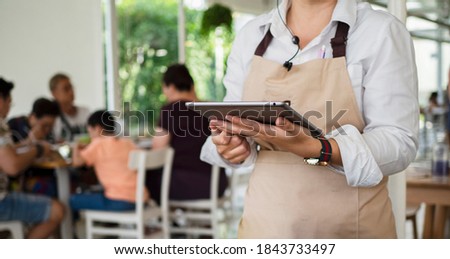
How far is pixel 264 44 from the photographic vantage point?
1371 mm

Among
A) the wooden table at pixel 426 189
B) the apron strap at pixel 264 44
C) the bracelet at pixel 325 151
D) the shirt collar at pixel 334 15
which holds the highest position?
the shirt collar at pixel 334 15

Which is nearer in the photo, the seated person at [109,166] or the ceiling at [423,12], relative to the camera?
the ceiling at [423,12]

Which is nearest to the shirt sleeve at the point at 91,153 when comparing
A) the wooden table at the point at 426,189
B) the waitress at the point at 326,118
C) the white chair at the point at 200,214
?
the white chair at the point at 200,214

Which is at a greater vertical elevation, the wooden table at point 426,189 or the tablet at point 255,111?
the tablet at point 255,111

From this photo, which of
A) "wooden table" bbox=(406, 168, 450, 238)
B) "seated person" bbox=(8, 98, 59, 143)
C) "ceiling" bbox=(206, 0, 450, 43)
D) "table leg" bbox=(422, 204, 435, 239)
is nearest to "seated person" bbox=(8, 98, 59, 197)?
"seated person" bbox=(8, 98, 59, 143)

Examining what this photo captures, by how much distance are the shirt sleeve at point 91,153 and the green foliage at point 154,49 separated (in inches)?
27.0

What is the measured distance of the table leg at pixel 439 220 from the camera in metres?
3.18

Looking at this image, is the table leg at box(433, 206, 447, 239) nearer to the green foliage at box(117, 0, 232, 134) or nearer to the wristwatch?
the green foliage at box(117, 0, 232, 134)

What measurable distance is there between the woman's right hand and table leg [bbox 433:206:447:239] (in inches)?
86.4

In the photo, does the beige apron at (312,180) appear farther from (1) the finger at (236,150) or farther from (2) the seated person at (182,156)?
(2) the seated person at (182,156)

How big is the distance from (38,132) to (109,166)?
50 centimetres
